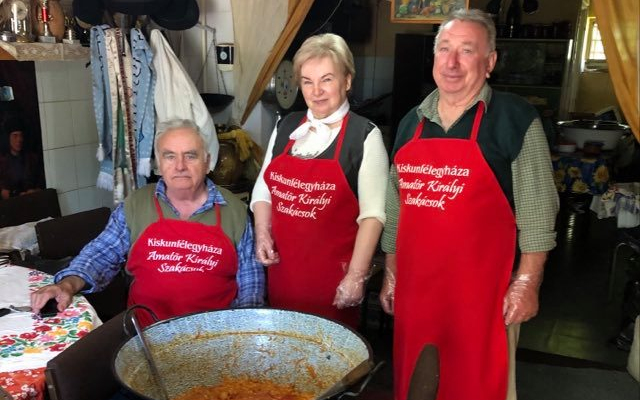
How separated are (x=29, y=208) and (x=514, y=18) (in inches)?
215

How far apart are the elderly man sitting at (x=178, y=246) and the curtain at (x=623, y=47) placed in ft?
5.27

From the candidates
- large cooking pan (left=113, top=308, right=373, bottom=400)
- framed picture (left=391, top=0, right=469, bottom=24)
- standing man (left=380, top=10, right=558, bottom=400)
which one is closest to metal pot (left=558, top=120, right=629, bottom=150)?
framed picture (left=391, top=0, right=469, bottom=24)

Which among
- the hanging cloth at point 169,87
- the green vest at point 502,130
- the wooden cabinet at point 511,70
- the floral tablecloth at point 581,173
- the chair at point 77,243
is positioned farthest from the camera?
the wooden cabinet at point 511,70

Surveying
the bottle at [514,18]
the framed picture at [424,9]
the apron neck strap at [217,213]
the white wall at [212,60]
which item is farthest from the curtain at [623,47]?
the bottle at [514,18]

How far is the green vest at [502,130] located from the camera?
1.71 m

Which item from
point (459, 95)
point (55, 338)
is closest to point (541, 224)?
point (459, 95)

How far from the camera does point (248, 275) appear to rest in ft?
6.59

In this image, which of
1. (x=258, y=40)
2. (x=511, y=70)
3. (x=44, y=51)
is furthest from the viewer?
(x=511, y=70)

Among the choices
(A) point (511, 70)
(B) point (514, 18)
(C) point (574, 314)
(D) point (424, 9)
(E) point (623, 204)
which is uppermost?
(B) point (514, 18)

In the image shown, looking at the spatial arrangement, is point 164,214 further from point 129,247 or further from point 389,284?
point 389,284

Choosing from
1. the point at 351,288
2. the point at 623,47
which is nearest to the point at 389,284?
the point at 351,288

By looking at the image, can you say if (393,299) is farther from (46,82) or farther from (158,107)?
(46,82)

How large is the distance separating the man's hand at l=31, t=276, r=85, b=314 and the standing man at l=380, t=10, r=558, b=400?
105cm

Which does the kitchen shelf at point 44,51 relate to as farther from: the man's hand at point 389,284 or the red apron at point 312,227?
the man's hand at point 389,284
